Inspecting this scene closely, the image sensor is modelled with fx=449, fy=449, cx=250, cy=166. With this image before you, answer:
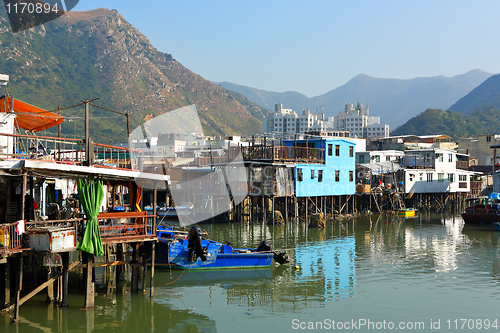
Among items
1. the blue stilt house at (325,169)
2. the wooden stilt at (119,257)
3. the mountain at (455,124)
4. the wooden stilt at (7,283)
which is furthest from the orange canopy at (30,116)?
the mountain at (455,124)

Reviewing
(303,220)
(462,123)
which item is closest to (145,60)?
(462,123)

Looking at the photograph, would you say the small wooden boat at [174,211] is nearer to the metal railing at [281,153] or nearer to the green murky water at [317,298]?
the metal railing at [281,153]

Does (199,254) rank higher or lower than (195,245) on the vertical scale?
lower

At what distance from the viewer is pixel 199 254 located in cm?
2183

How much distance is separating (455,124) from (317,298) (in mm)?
143295

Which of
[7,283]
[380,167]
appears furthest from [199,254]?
[380,167]

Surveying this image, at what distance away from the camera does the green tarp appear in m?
15.6

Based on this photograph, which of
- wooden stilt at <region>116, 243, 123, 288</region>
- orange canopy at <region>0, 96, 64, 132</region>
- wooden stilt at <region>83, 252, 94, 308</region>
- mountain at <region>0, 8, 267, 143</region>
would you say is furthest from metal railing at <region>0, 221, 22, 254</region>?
mountain at <region>0, 8, 267, 143</region>

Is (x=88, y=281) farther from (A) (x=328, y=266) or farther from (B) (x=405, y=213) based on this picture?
(B) (x=405, y=213)

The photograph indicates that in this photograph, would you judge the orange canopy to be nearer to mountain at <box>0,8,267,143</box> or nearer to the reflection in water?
the reflection in water

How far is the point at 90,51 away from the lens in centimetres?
15788

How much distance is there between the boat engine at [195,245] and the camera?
21223 millimetres

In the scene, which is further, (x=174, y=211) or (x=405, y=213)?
(x=405, y=213)

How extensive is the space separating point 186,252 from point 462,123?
472 ft
